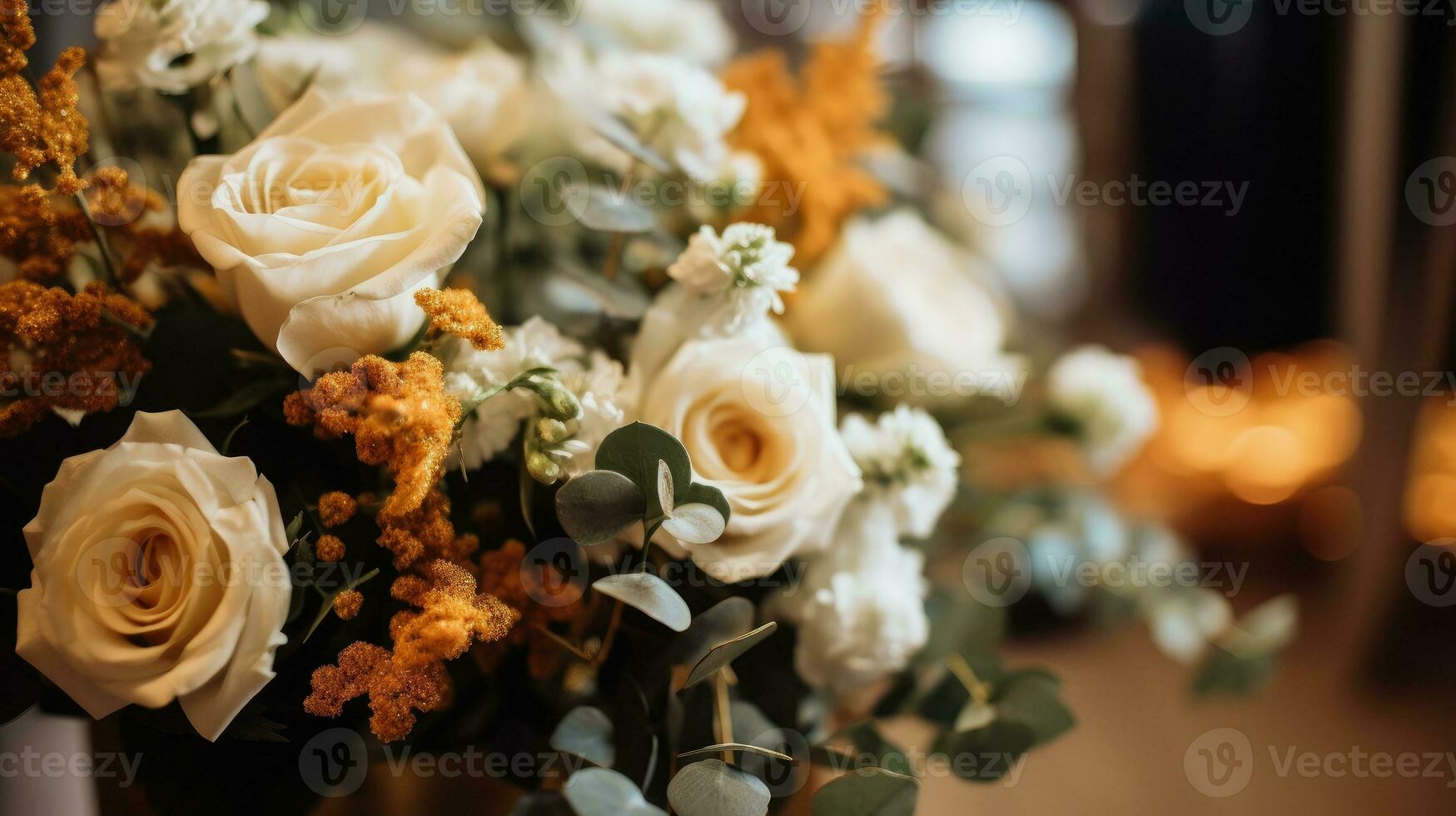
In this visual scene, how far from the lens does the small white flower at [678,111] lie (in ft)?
1.42

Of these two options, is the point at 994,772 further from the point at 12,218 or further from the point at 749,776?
the point at 12,218

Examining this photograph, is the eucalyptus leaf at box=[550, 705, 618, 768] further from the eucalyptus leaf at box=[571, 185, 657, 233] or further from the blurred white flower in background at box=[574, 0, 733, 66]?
the blurred white flower in background at box=[574, 0, 733, 66]

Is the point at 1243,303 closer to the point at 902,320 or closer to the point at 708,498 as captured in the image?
the point at 902,320

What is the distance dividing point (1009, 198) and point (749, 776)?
0.54m

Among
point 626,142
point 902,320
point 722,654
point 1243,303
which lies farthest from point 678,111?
point 1243,303

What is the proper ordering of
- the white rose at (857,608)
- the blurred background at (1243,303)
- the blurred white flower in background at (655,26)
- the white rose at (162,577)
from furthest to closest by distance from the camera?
the blurred background at (1243,303), the blurred white flower in background at (655,26), the white rose at (857,608), the white rose at (162,577)

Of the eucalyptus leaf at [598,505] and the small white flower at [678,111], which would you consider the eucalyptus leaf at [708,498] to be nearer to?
the eucalyptus leaf at [598,505]

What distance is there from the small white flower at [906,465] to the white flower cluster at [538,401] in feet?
0.40

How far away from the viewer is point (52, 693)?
13.7 inches

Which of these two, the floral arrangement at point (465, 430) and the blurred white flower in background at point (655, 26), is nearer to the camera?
the floral arrangement at point (465, 430)

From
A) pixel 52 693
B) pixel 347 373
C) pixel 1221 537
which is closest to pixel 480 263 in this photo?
pixel 347 373

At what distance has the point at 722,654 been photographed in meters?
0.31

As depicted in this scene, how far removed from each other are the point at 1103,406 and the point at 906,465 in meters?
0.21

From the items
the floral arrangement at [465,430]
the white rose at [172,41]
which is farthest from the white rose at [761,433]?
the white rose at [172,41]
